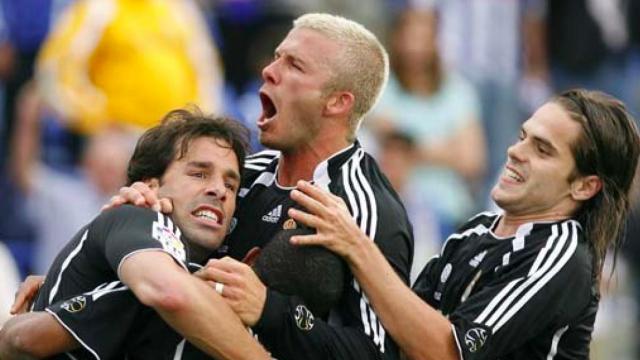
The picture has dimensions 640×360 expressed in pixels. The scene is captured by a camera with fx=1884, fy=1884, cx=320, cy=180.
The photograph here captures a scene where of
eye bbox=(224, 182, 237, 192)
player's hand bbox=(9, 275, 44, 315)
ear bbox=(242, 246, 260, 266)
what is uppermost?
eye bbox=(224, 182, 237, 192)

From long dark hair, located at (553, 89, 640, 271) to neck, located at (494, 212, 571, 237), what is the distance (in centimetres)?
11

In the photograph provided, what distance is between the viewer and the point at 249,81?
12789mm

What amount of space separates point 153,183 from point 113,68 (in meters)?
4.88

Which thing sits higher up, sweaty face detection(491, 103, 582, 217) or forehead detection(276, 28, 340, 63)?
forehead detection(276, 28, 340, 63)

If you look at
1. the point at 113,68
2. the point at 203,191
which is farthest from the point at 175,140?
the point at 113,68

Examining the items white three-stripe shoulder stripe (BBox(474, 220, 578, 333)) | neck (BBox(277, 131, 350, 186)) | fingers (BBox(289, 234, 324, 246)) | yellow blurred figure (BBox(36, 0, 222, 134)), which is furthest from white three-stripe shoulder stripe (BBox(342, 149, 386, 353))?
yellow blurred figure (BBox(36, 0, 222, 134))

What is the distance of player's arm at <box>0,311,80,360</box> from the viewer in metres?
6.45

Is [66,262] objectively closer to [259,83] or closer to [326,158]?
[326,158]

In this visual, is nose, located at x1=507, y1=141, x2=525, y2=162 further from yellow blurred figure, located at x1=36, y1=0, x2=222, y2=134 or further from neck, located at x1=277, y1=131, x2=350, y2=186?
yellow blurred figure, located at x1=36, y1=0, x2=222, y2=134

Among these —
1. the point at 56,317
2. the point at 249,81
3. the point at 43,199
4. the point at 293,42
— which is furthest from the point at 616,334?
the point at 56,317

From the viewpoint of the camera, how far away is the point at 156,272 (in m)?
6.25

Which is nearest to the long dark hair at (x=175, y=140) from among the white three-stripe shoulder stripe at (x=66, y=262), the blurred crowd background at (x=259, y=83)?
the white three-stripe shoulder stripe at (x=66, y=262)

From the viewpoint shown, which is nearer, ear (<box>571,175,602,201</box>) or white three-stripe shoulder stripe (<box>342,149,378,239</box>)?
white three-stripe shoulder stripe (<box>342,149,378,239</box>)

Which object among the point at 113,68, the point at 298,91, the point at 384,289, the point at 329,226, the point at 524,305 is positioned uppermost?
the point at 113,68
